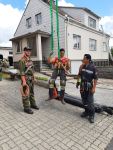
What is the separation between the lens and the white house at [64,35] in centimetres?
1599

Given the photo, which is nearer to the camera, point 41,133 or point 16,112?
point 41,133

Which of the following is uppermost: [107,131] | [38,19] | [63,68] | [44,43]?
[38,19]

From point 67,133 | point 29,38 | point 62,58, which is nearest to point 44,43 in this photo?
point 29,38

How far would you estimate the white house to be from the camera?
1599 cm

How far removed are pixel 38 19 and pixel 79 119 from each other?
1558cm

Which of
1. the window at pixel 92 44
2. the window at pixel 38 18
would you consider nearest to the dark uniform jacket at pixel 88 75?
the window at pixel 38 18

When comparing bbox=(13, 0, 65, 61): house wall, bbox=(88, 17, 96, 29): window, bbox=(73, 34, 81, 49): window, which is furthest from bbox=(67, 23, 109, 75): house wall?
bbox=(88, 17, 96, 29): window

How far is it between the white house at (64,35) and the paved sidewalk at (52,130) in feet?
33.8

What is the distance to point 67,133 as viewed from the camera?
4.22 metres

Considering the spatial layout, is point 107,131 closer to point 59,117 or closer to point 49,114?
point 59,117

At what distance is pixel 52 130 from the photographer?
4312mm

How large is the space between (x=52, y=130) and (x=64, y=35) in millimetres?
12636

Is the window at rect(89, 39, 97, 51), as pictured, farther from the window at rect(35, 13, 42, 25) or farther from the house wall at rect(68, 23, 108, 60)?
the window at rect(35, 13, 42, 25)

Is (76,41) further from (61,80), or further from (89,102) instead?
(89,102)
